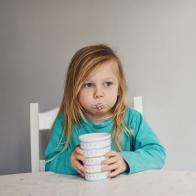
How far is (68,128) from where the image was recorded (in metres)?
0.99

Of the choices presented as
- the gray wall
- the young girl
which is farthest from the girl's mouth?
the gray wall

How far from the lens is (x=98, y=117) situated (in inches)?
39.3

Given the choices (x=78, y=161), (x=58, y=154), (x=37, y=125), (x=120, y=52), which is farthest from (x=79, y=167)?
(x=120, y=52)

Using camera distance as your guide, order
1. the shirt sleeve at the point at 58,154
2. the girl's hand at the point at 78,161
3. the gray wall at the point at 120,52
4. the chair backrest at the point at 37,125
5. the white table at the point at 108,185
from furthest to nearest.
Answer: the gray wall at the point at 120,52, the chair backrest at the point at 37,125, the shirt sleeve at the point at 58,154, the girl's hand at the point at 78,161, the white table at the point at 108,185

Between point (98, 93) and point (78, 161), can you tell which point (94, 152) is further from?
point (98, 93)


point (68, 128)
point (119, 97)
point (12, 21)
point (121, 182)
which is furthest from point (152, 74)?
point (121, 182)

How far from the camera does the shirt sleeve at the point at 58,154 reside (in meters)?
0.85

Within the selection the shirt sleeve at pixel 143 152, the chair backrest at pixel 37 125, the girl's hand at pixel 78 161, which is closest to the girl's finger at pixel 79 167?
the girl's hand at pixel 78 161

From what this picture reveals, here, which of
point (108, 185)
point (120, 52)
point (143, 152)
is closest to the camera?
point (108, 185)

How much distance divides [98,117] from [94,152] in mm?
314

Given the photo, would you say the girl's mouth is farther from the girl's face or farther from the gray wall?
the gray wall

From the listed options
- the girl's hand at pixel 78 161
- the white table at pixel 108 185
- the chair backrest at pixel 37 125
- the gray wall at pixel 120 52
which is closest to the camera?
the white table at pixel 108 185

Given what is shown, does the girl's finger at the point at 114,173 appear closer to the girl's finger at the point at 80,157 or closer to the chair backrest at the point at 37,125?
the girl's finger at the point at 80,157

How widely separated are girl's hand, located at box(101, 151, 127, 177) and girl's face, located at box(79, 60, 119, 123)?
0.61ft
